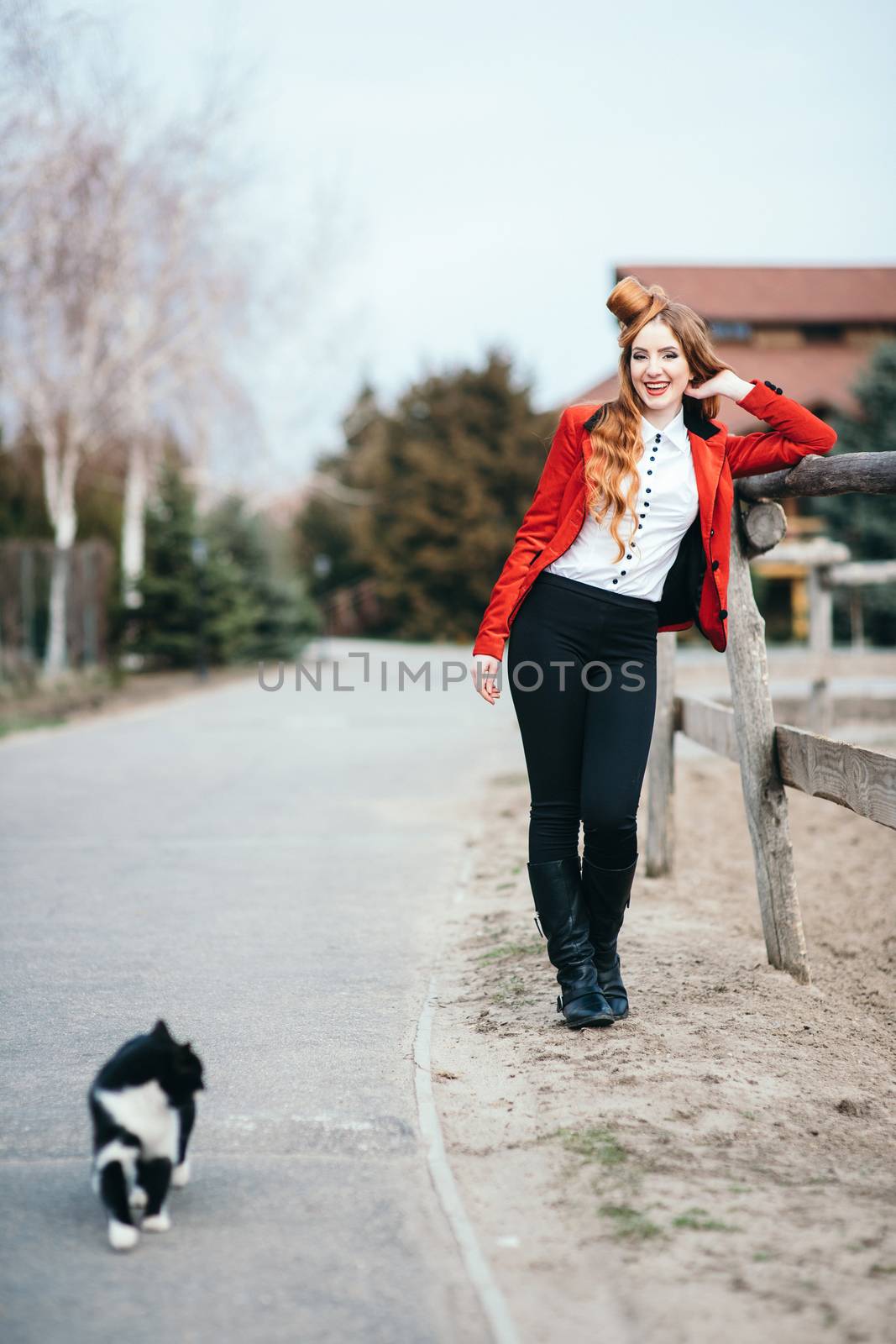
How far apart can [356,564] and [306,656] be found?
14.2m

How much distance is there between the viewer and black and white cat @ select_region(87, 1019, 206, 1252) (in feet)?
8.09

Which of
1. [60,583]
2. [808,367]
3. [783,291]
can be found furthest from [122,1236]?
[783,291]

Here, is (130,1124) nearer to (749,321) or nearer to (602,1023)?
(602,1023)

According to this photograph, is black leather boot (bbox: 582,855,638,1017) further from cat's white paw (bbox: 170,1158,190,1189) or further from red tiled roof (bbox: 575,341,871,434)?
red tiled roof (bbox: 575,341,871,434)

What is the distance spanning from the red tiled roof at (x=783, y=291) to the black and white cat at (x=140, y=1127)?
1303 inches

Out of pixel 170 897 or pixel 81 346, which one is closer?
pixel 170 897

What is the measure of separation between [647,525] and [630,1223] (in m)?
1.82

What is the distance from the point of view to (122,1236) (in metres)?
2.45

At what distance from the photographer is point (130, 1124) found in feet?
8.18

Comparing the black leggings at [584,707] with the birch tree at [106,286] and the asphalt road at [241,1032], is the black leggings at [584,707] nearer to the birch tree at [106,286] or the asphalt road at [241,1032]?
the asphalt road at [241,1032]

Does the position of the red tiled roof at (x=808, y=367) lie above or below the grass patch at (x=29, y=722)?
above

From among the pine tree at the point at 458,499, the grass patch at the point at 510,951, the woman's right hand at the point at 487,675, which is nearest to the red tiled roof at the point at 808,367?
the pine tree at the point at 458,499

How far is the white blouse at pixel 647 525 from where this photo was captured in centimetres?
354

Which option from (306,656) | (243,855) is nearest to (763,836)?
(243,855)
